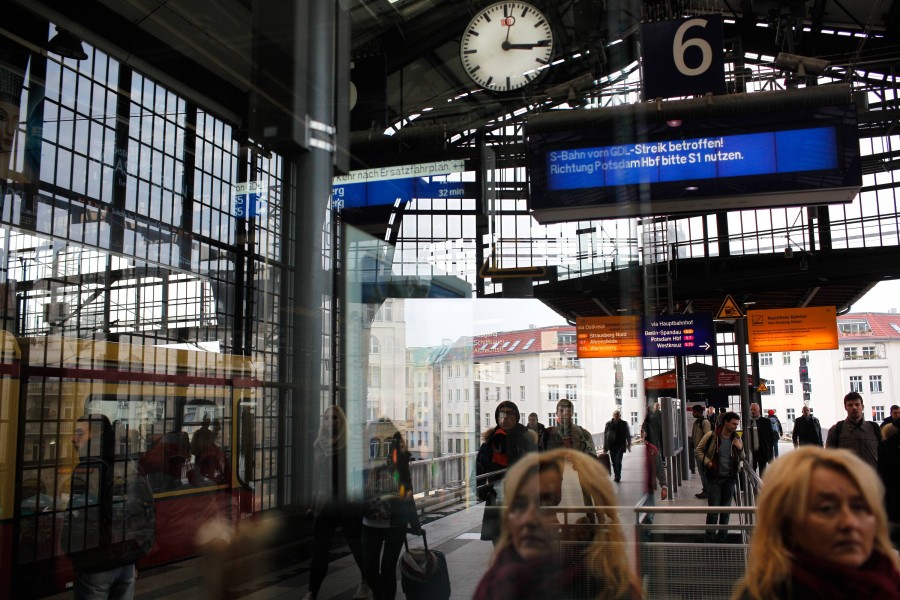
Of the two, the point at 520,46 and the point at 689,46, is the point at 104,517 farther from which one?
the point at 689,46

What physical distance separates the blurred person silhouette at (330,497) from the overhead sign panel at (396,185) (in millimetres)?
645

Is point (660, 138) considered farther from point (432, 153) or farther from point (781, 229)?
point (781, 229)

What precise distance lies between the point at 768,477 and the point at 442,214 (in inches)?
47.3

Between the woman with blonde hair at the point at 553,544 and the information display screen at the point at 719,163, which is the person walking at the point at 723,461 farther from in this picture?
the woman with blonde hair at the point at 553,544

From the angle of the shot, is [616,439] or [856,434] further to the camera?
[856,434]

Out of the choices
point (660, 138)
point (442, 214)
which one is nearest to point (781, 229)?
point (660, 138)

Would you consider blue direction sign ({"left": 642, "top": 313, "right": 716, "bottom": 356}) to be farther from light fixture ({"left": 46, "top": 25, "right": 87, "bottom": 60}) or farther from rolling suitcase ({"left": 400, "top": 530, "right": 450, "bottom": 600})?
light fixture ({"left": 46, "top": 25, "right": 87, "bottom": 60})

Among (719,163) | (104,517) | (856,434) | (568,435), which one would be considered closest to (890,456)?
(856,434)

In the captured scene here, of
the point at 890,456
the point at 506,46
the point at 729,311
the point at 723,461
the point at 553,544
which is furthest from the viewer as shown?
the point at 729,311

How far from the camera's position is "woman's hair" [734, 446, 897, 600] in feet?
4.68

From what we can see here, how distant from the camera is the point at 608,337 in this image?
2.40m

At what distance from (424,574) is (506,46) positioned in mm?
1817

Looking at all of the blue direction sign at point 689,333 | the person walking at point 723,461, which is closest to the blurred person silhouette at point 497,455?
the person walking at point 723,461

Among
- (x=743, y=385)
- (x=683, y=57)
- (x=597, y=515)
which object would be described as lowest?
(x=597, y=515)
